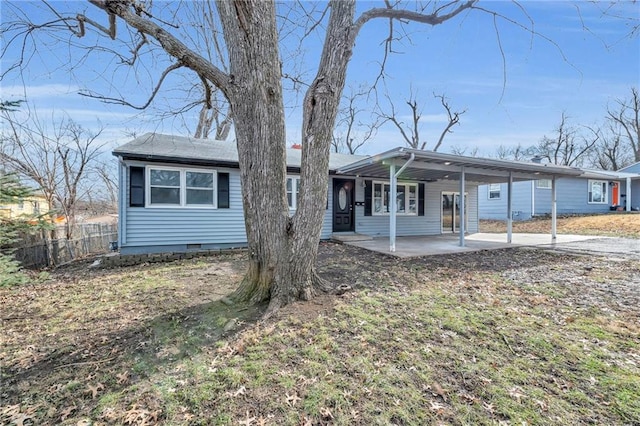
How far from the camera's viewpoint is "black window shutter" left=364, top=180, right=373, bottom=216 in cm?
1171

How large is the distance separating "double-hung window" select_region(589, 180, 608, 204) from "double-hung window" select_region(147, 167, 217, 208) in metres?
25.6

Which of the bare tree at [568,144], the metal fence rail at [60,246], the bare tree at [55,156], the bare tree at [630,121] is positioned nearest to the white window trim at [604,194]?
the bare tree at [568,144]

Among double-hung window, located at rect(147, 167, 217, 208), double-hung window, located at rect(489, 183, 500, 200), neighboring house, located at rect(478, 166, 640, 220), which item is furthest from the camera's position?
double-hung window, located at rect(489, 183, 500, 200)

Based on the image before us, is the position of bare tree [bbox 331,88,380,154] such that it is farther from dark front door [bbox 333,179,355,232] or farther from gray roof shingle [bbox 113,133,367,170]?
gray roof shingle [bbox 113,133,367,170]

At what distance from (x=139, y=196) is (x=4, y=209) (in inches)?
102

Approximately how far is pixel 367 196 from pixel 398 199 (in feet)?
5.15

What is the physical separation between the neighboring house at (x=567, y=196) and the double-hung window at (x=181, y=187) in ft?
59.3

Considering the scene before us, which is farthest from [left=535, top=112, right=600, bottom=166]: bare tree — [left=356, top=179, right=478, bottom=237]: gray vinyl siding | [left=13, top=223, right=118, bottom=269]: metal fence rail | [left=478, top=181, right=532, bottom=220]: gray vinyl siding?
[left=13, top=223, right=118, bottom=269]: metal fence rail

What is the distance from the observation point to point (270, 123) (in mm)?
3816

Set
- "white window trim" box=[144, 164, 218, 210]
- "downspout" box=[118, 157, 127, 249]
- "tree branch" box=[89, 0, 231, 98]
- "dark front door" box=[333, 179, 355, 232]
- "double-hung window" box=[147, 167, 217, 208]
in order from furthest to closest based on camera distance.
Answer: "dark front door" box=[333, 179, 355, 232]
"double-hung window" box=[147, 167, 217, 208]
"white window trim" box=[144, 164, 218, 210]
"downspout" box=[118, 157, 127, 249]
"tree branch" box=[89, 0, 231, 98]

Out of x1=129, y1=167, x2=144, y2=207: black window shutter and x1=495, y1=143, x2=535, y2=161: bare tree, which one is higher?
x1=495, y1=143, x2=535, y2=161: bare tree

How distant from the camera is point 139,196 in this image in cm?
812

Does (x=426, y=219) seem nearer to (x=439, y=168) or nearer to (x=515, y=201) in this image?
(x=439, y=168)

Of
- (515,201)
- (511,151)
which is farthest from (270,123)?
(511,151)
